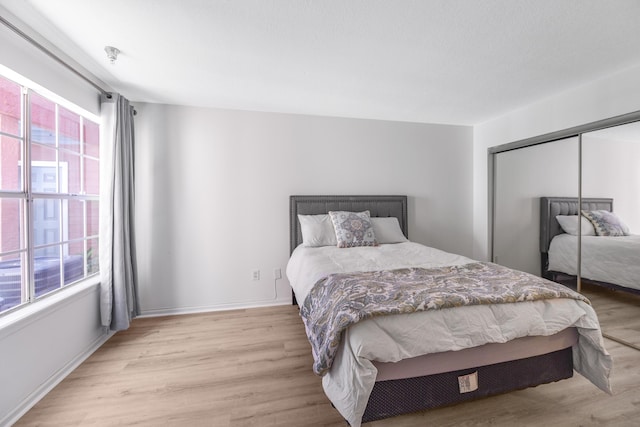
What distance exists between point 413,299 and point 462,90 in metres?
2.25

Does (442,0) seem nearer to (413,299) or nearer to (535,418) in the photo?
(413,299)

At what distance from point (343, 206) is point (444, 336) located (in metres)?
2.09

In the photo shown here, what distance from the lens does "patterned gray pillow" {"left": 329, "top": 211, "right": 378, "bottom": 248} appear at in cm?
278

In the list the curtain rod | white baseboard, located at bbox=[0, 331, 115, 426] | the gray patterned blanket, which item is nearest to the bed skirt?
the gray patterned blanket

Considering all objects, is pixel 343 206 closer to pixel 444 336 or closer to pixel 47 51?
pixel 444 336

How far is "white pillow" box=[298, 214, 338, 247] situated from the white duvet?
1.59m

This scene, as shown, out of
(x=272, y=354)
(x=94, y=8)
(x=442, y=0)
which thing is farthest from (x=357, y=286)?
(x=94, y=8)

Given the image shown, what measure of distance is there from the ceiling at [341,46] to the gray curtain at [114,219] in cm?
39

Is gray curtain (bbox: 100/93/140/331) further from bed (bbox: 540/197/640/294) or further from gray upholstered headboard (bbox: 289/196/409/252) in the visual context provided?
bed (bbox: 540/197/640/294)

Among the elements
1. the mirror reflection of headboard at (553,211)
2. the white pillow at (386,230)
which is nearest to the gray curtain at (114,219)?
the white pillow at (386,230)

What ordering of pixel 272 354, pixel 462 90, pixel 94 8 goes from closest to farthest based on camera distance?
1. pixel 94 8
2. pixel 272 354
3. pixel 462 90

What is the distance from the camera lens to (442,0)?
1424 millimetres

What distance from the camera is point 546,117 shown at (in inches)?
109

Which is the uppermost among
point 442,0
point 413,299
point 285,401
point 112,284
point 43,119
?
point 442,0
